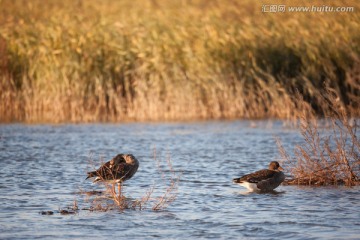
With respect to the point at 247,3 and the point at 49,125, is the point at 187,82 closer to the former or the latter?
the point at 49,125

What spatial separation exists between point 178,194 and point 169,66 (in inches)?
441

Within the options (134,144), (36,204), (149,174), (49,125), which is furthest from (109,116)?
(36,204)

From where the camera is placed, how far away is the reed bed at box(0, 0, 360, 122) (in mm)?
22578

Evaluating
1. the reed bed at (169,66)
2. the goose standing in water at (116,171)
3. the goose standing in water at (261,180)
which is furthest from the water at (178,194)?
the reed bed at (169,66)

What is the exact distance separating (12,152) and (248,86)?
7.40m

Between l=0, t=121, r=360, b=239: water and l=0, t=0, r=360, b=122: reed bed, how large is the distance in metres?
1.49

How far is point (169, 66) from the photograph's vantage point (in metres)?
23.1

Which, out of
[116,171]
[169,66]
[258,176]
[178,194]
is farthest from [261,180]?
[169,66]

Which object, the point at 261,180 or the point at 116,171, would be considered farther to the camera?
the point at 261,180

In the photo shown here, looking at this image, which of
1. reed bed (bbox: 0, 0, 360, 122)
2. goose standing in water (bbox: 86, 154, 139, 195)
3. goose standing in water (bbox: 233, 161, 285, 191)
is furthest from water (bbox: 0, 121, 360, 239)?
reed bed (bbox: 0, 0, 360, 122)

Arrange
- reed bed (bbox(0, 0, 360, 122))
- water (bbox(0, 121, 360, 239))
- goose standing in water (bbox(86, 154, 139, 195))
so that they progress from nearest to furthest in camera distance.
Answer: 1. water (bbox(0, 121, 360, 239))
2. goose standing in water (bbox(86, 154, 139, 195))
3. reed bed (bbox(0, 0, 360, 122))

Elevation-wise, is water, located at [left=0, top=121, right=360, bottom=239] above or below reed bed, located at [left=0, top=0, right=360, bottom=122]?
below

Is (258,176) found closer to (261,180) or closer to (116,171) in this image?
(261,180)

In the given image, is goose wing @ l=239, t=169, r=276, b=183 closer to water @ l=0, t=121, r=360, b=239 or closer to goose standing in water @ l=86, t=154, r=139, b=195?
water @ l=0, t=121, r=360, b=239
